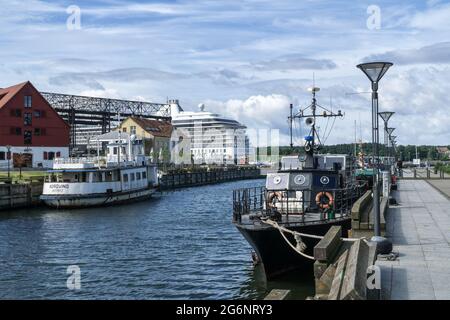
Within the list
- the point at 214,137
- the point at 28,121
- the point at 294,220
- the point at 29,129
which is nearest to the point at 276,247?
the point at 294,220

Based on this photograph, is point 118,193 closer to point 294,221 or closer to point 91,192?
point 91,192

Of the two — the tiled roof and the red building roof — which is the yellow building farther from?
the tiled roof

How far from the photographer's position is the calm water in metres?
17.6

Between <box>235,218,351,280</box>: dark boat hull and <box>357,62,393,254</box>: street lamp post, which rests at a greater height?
<box>357,62,393,254</box>: street lamp post

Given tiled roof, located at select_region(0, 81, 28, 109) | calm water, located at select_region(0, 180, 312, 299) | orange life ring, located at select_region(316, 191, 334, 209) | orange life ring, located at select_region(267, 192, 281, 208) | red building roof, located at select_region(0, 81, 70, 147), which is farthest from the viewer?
tiled roof, located at select_region(0, 81, 28, 109)

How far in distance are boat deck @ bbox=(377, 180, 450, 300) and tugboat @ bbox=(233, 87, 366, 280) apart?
208 centimetres

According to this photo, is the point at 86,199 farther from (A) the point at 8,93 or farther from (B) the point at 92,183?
(A) the point at 8,93

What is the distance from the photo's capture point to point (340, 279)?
31.9 feet

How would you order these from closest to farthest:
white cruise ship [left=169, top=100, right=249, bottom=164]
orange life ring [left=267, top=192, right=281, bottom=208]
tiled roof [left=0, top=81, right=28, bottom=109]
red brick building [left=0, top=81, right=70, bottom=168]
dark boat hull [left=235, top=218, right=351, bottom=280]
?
dark boat hull [left=235, top=218, right=351, bottom=280] < orange life ring [left=267, top=192, right=281, bottom=208] < red brick building [left=0, top=81, right=70, bottom=168] < tiled roof [left=0, top=81, right=28, bottom=109] < white cruise ship [left=169, top=100, right=249, bottom=164]

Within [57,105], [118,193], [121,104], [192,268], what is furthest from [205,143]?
[192,268]

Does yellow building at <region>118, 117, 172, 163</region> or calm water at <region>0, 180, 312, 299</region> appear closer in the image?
calm water at <region>0, 180, 312, 299</region>

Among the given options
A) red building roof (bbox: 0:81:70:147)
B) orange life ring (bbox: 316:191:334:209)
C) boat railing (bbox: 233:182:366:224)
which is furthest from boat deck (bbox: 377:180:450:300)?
red building roof (bbox: 0:81:70:147)
